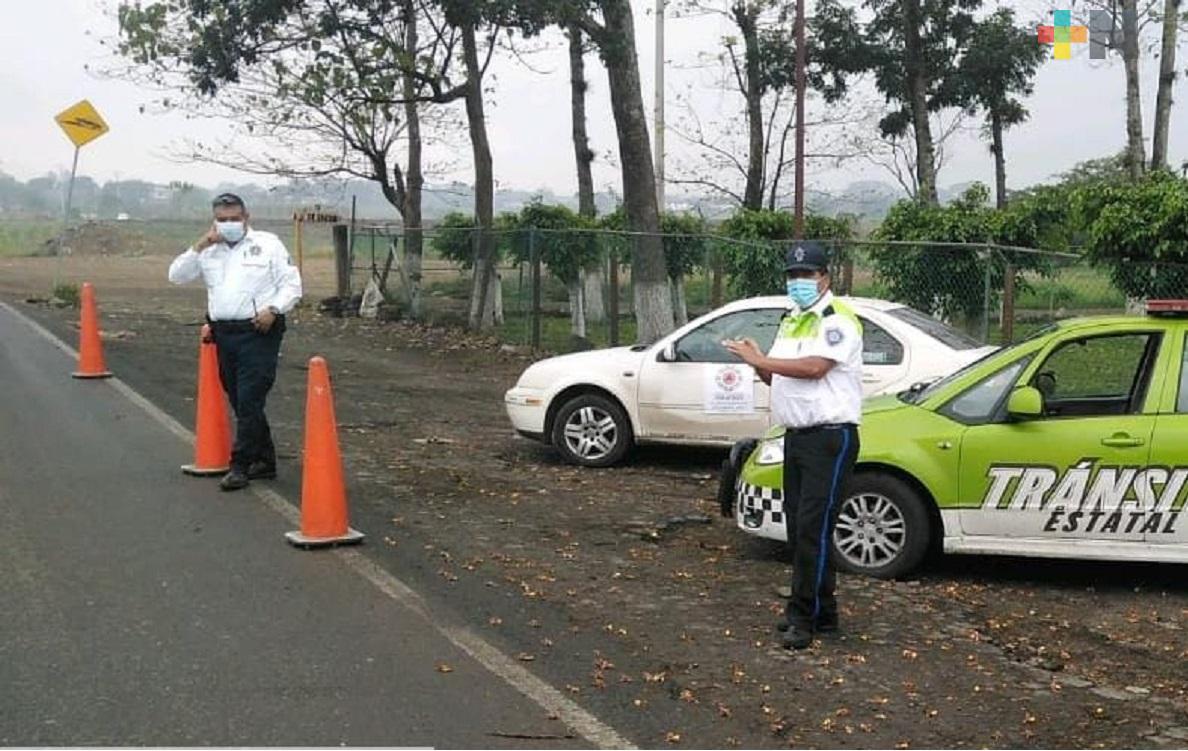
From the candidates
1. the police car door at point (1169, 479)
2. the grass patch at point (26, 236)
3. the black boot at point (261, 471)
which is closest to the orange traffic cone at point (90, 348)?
the black boot at point (261, 471)

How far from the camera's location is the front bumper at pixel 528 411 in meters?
11.1

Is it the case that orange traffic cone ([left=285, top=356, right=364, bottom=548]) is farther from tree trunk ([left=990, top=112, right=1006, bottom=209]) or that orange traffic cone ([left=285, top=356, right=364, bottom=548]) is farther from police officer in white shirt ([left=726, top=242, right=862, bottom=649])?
tree trunk ([left=990, top=112, right=1006, bottom=209])

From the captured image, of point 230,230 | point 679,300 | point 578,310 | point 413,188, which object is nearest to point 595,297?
point 679,300

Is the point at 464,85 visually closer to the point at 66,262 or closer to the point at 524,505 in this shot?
the point at 524,505

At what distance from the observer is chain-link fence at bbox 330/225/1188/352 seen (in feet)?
47.3

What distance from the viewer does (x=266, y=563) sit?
7.34 meters

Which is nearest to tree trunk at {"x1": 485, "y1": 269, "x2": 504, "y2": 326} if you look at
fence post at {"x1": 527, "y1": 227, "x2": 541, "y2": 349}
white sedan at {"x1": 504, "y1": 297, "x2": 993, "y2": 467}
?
fence post at {"x1": 527, "y1": 227, "x2": 541, "y2": 349}

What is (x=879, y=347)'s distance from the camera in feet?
33.2

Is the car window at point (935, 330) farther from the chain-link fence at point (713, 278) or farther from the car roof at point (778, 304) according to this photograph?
the chain-link fence at point (713, 278)

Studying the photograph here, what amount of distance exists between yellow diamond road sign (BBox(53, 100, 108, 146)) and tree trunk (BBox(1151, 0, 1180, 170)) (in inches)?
854

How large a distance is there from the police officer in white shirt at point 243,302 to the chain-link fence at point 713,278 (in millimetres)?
6706

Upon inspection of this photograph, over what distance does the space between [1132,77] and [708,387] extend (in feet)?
77.7

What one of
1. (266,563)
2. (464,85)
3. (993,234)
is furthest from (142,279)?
(266,563)

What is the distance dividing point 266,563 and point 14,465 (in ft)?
11.2
